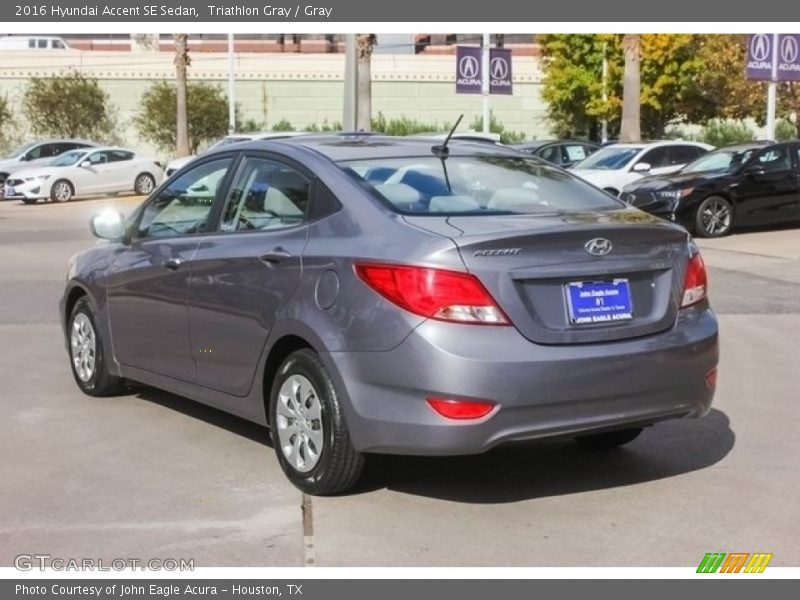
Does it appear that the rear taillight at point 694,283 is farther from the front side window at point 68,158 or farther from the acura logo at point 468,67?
the front side window at point 68,158

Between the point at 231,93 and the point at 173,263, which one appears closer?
the point at 173,263

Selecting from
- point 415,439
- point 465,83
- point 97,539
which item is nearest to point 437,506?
point 415,439

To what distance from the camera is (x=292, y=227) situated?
6.09 meters

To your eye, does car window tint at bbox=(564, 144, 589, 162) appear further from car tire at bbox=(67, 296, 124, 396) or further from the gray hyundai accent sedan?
the gray hyundai accent sedan

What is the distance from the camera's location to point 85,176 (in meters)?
34.0

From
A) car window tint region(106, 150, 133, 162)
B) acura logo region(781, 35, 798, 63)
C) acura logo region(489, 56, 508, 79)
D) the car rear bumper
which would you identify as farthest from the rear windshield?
car window tint region(106, 150, 133, 162)

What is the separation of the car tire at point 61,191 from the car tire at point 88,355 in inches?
1024

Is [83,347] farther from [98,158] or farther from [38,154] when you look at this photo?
[38,154]

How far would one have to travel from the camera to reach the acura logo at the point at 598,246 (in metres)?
5.49

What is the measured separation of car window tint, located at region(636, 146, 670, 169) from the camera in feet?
77.8

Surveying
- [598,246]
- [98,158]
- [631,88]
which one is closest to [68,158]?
[98,158]

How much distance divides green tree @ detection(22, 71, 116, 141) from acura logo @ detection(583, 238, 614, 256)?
4561 cm

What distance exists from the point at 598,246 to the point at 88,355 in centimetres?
388
